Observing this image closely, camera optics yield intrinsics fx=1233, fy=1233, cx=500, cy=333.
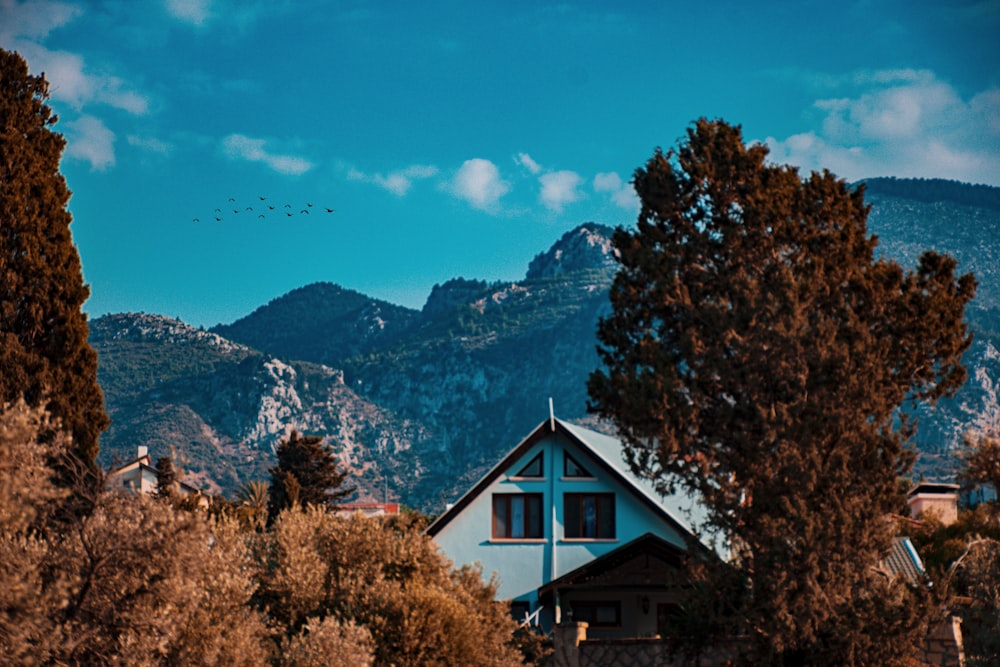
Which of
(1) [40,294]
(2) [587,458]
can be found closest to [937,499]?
(2) [587,458]

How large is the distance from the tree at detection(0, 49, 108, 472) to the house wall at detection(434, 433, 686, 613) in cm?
1853

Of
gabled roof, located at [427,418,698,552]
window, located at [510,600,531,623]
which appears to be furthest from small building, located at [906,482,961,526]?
window, located at [510,600,531,623]

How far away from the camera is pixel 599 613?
4475 cm

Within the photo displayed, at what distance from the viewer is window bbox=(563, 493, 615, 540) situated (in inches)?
1832

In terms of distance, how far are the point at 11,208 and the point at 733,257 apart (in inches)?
719

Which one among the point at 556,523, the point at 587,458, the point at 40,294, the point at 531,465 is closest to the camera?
the point at 40,294

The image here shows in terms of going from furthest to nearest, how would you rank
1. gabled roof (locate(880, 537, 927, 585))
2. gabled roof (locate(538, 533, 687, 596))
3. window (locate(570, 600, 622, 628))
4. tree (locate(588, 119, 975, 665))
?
window (locate(570, 600, 622, 628))
gabled roof (locate(880, 537, 927, 585))
gabled roof (locate(538, 533, 687, 596))
tree (locate(588, 119, 975, 665))

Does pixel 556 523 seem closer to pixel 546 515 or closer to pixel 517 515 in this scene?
pixel 546 515

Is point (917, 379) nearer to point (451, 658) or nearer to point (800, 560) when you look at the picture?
point (800, 560)

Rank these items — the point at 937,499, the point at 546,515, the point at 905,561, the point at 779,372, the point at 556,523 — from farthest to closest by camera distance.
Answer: the point at 937,499
the point at 546,515
the point at 556,523
the point at 905,561
the point at 779,372

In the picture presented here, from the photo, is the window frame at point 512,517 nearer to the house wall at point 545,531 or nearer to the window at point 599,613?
the house wall at point 545,531

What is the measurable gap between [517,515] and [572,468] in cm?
276

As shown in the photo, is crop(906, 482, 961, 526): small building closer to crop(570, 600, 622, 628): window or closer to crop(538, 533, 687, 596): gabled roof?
crop(570, 600, 622, 628): window

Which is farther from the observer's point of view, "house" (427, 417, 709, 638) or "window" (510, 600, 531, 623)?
"window" (510, 600, 531, 623)
